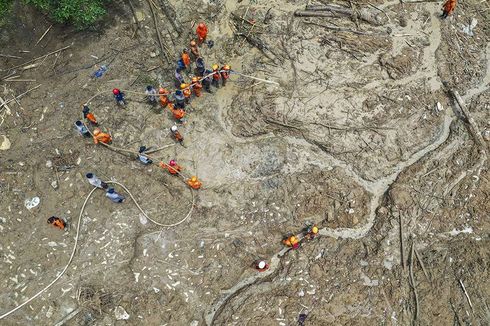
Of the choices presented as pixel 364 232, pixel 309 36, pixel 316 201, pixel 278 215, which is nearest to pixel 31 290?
pixel 278 215

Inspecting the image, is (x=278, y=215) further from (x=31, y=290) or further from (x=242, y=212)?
(x=31, y=290)

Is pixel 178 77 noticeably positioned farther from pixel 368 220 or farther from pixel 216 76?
pixel 368 220

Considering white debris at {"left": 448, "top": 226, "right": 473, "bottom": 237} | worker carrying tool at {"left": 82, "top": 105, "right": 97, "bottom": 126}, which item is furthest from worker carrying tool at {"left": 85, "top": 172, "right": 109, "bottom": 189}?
white debris at {"left": 448, "top": 226, "right": 473, "bottom": 237}

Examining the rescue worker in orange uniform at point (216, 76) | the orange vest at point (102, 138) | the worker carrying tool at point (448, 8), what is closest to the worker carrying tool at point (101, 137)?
the orange vest at point (102, 138)

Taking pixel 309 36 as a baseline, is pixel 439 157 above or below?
below

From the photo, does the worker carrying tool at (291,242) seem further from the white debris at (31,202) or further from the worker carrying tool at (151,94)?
the white debris at (31,202)

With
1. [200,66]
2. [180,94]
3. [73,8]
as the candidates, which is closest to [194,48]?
[200,66]

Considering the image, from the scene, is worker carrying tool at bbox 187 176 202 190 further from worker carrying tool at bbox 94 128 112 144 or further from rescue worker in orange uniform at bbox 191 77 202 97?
rescue worker in orange uniform at bbox 191 77 202 97
